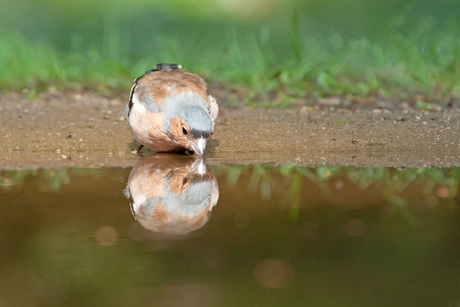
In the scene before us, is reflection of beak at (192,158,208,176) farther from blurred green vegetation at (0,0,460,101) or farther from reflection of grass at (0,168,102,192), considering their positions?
blurred green vegetation at (0,0,460,101)

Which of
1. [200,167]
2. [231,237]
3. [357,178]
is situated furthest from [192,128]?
[231,237]

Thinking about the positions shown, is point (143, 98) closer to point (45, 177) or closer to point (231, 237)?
point (45, 177)

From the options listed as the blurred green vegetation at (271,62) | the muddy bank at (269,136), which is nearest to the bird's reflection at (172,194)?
the muddy bank at (269,136)

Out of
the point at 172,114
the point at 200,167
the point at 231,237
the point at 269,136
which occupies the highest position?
the point at 269,136

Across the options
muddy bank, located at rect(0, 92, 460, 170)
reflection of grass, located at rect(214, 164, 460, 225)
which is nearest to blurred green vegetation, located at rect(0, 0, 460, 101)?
muddy bank, located at rect(0, 92, 460, 170)

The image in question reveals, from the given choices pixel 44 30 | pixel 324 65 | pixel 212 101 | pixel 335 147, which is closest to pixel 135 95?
pixel 212 101

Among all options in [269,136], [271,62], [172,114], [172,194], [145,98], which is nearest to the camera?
[172,194]

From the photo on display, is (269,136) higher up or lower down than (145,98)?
higher up
